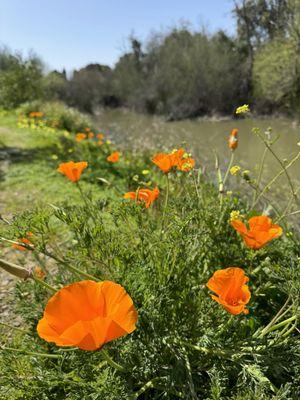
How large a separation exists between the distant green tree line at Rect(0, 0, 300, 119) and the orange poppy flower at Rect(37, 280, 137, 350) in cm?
1804

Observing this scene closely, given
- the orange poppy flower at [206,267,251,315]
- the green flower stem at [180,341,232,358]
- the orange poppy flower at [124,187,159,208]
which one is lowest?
the green flower stem at [180,341,232,358]

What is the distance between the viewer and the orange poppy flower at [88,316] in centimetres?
99

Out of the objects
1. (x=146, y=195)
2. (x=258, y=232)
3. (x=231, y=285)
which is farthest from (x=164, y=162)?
(x=231, y=285)

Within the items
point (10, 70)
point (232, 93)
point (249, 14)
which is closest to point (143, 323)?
point (10, 70)

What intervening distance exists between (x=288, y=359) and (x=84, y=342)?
984 millimetres

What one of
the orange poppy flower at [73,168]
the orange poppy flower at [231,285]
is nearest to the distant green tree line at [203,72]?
the orange poppy flower at [73,168]

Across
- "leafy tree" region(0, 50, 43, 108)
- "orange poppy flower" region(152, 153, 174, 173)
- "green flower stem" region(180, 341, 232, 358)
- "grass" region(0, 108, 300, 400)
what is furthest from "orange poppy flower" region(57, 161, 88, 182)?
"leafy tree" region(0, 50, 43, 108)

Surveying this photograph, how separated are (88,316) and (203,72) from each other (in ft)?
82.7

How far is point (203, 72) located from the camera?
24297mm

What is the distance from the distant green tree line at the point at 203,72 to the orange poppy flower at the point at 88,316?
1804 cm

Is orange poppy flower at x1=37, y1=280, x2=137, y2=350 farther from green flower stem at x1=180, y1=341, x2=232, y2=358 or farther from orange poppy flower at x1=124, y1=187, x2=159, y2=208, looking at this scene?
orange poppy flower at x1=124, y1=187, x2=159, y2=208

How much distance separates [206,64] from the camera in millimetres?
24156

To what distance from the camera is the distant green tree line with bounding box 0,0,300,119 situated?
1766cm

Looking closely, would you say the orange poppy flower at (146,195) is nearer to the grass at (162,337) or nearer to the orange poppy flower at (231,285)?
the grass at (162,337)
